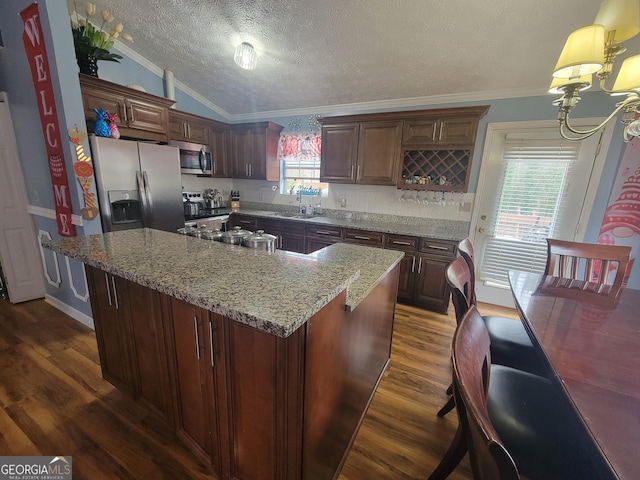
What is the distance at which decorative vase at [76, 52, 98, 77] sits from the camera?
2369 mm

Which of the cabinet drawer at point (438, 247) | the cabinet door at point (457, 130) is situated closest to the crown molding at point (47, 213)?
the cabinet drawer at point (438, 247)

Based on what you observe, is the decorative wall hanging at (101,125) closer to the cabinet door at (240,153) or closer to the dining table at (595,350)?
the cabinet door at (240,153)

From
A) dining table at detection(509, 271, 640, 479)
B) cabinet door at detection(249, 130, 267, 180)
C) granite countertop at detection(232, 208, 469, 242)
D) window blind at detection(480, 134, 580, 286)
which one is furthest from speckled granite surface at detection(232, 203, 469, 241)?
dining table at detection(509, 271, 640, 479)

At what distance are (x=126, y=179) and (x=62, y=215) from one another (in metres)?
0.58

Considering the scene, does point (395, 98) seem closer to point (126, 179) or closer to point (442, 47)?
point (442, 47)

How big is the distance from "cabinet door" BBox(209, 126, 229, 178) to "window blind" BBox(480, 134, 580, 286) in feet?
12.5

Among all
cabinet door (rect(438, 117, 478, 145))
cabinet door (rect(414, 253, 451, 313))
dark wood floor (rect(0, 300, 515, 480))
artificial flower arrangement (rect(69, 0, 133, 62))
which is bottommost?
dark wood floor (rect(0, 300, 515, 480))

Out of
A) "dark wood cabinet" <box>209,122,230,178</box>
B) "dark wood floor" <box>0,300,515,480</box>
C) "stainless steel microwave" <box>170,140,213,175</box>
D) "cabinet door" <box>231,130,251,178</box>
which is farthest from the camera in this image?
"cabinet door" <box>231,130,251,178</box>

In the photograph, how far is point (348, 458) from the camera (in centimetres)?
139

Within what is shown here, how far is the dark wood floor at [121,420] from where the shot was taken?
133cm

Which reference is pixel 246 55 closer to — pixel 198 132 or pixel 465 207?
pixel 198 132

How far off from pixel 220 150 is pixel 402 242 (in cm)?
310

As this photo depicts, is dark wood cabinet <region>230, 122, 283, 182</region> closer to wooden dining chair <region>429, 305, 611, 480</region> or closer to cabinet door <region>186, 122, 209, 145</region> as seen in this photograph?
cabinet door <region>186, 122, 209, 145</region>

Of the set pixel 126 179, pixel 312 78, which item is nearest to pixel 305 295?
→ pixel 126 179
